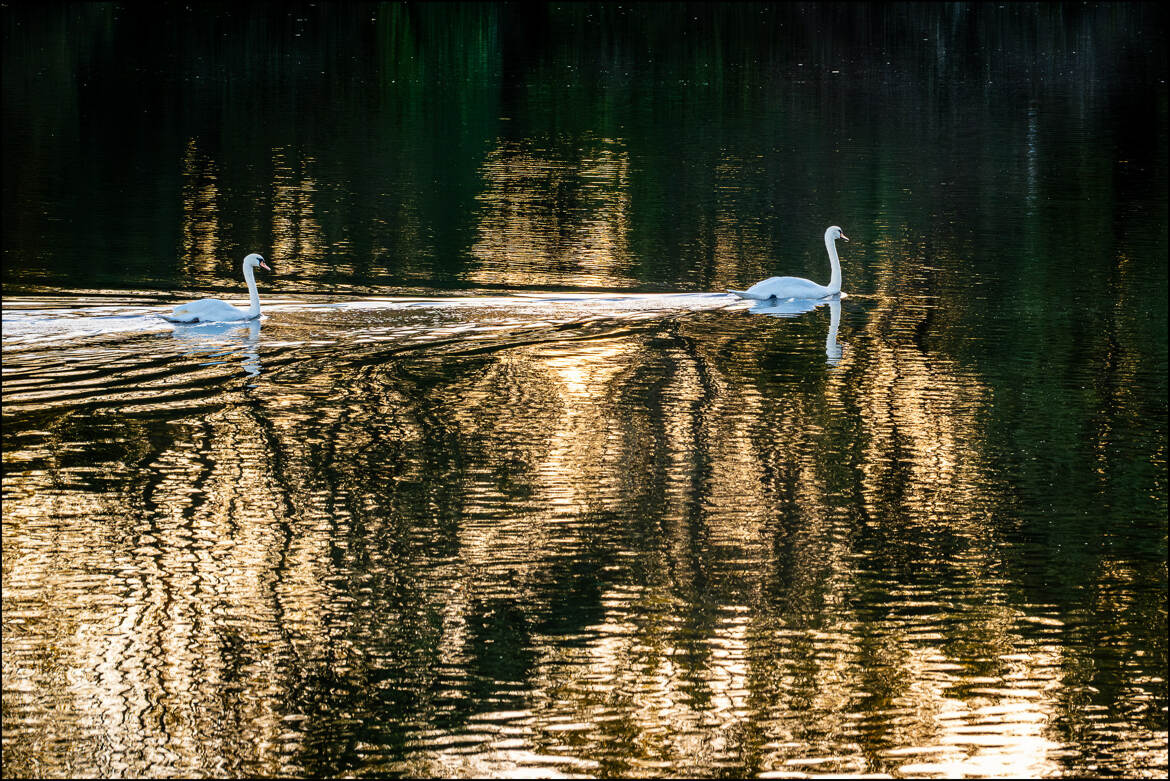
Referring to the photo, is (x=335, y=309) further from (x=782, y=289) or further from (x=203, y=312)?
(x=782, y=289)

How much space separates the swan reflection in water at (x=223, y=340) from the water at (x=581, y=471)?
100 millimetres

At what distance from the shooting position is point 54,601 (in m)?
11.3

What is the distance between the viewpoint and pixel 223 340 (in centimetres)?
1944

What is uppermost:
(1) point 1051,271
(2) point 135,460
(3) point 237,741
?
(1) point 1051,271

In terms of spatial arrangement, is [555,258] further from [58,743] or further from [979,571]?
[58,743]

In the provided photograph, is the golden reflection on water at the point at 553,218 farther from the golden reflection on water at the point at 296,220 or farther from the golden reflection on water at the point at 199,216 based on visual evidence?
the golden reflection on water at the point at 199,216

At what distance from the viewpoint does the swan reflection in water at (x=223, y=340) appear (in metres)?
18.7

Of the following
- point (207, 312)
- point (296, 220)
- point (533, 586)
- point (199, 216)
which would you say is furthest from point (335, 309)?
point (533, 586)

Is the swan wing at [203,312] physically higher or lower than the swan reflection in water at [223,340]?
higher

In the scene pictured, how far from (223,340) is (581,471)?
21.4 ft

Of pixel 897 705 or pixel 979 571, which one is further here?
pixel 979 571

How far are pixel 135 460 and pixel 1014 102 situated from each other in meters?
39.6

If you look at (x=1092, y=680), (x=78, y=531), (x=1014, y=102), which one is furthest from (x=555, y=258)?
(x=1014, y=102)

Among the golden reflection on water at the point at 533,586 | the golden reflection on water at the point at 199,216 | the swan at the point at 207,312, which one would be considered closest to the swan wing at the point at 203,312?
the swan at the point at 207,312
